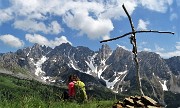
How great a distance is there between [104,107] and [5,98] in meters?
4.99

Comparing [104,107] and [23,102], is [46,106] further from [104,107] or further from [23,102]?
[104,107]

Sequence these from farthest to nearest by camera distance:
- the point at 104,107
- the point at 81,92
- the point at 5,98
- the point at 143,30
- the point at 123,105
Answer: the point at 81,92 < the point at 143,30 < the point at 104,107 < the point at 5,98 < the point at 123,105

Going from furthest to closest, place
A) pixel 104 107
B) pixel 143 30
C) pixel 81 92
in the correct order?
pixel 81 92 < pixel 143 30 < pixel 104 107

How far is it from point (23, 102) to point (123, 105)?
3.69 metres

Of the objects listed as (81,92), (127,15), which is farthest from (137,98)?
(81,92)

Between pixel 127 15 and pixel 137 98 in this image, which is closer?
pixel 137 98

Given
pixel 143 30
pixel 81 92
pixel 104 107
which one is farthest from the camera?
pixel 81 92

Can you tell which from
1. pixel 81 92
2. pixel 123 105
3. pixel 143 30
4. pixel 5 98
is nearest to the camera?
pixel 123 105

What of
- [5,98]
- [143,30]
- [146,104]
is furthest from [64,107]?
[143,30]

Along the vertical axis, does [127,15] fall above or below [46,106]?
above

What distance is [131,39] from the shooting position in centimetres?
1941

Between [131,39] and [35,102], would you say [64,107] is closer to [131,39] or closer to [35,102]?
[35,102]

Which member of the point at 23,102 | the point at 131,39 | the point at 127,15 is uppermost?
the point at 127,15

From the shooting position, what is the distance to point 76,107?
15.3 m
